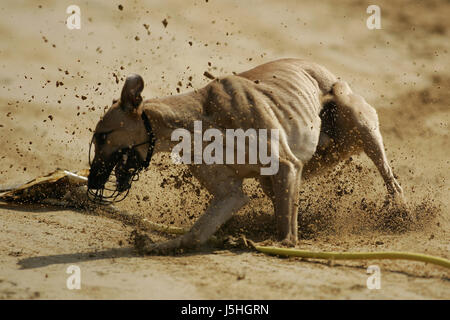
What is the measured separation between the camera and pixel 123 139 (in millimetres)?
5016

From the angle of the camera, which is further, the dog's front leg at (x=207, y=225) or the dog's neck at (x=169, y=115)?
the dog's neck at (x=169, y=115)

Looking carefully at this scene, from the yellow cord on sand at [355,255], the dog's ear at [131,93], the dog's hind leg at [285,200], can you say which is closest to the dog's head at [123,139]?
the dog's ear at [131,93]

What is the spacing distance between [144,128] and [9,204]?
7.17 feet

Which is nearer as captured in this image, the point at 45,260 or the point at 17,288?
the point at 17,288

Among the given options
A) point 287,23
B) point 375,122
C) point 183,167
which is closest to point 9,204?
point 183,167

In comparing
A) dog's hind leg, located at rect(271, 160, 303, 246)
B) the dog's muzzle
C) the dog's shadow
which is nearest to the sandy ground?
the dog's shadow

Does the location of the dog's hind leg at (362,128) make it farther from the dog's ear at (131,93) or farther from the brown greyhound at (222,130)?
the dog's ear at (131,93)

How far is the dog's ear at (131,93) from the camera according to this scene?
486cm

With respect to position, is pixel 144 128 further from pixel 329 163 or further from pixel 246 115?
pixel 329 163

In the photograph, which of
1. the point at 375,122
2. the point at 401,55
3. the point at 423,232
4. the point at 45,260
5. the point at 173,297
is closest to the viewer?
the point at 173,297

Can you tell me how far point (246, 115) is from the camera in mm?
5105

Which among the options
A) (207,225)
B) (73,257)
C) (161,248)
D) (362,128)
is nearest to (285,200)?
(207,225)

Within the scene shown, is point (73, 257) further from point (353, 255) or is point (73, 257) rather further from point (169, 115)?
point (353, 255)

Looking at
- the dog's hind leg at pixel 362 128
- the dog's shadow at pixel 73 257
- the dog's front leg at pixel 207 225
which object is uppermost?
the dog's hind leg at pixel 362 128
